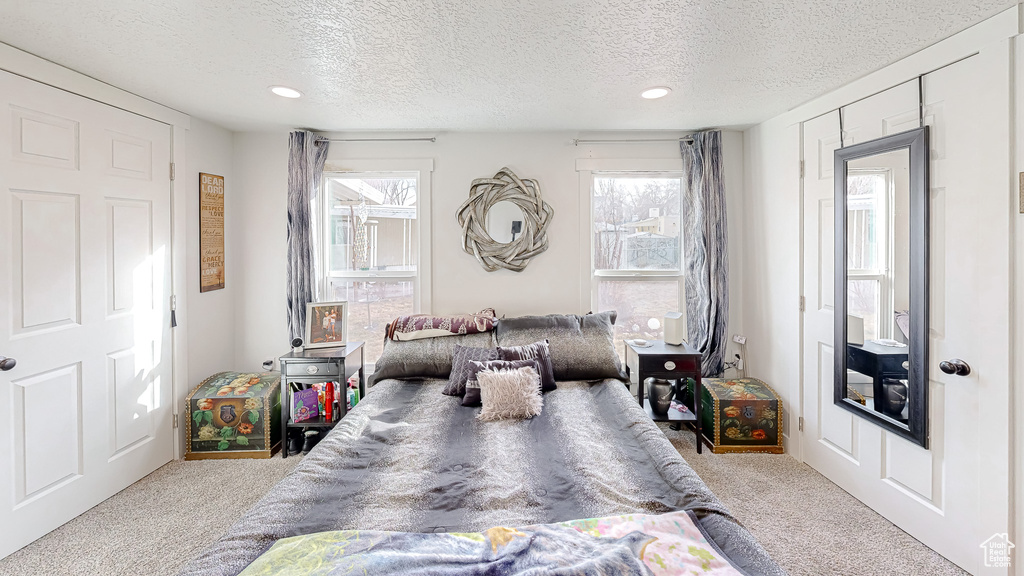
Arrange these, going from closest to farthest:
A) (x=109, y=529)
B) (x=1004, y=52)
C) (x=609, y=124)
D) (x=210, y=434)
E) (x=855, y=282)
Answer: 1. (x=1004, y=52)
2. (x=109, y=529)
3. (x=855, y=282)
4. (x=210, y=434)
5. (x=609, y=124)

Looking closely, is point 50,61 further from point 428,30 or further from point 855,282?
point 855,282

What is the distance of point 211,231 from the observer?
3.27 meters

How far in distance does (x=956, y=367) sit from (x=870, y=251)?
0.68m

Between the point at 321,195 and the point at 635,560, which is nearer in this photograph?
the point at 635,560

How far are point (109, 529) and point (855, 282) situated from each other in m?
4.08

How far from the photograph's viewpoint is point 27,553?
2.10m

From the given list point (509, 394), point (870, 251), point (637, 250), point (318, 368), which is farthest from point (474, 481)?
point (637, 250)

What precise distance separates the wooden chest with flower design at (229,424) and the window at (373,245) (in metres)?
0.81

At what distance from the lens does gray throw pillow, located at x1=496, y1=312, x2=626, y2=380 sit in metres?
2.91

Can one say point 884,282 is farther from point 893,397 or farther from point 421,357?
point 421,357

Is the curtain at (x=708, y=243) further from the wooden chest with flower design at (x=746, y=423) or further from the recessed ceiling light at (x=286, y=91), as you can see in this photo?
the recessed ceiling light at (x=286, y=91)

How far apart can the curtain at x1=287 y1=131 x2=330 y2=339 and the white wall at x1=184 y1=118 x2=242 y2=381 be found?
1.63 feet

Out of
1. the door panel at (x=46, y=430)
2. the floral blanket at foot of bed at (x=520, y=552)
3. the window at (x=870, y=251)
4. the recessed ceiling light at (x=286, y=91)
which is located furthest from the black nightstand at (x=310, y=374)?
the window at (x=870, y=251)

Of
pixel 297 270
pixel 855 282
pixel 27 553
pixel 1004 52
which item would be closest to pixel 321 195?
pixel 297 270
